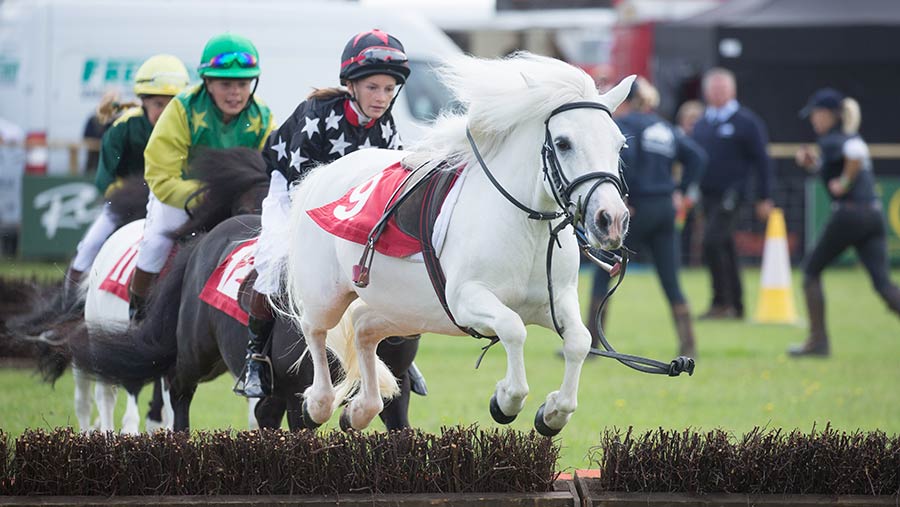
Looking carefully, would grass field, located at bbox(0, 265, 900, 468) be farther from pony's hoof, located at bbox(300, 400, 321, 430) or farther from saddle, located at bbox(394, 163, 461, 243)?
saddle, located at bbox(394, 163, 461, 243)

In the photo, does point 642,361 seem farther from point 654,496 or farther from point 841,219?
point 841,219

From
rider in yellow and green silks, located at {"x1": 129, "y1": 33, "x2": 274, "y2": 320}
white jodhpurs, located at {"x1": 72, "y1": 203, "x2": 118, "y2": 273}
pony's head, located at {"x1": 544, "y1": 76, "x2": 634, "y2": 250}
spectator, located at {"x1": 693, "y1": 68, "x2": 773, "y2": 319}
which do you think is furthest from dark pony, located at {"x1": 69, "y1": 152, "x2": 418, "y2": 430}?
spectator, located at {"x1": 693, "y1": 68, "x2": 773, "y2": 319}

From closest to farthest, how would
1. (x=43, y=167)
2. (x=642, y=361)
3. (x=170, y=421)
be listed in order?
(x=642, y=361)
(x=170, y=421)
(x=43, y=167)

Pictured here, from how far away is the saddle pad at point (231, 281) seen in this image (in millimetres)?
5895

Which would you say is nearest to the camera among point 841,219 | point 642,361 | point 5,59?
point 642,361

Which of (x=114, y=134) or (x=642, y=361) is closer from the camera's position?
(x=642, y=361)

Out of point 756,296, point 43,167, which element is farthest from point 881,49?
point 43,167

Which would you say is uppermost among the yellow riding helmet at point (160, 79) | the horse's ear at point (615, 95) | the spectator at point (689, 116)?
the horse's ear at point (615, 95)

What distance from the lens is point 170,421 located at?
7.16m

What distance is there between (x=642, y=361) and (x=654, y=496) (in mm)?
511

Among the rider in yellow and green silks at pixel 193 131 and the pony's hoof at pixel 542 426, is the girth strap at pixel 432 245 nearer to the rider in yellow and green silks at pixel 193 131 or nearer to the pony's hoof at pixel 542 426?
the pony's hoof at pixel 542 426

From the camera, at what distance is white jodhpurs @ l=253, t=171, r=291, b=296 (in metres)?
5.58

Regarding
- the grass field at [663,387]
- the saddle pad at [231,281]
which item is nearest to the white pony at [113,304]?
the grass field at [663,387]

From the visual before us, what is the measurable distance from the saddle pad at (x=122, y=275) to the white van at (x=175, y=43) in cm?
918
